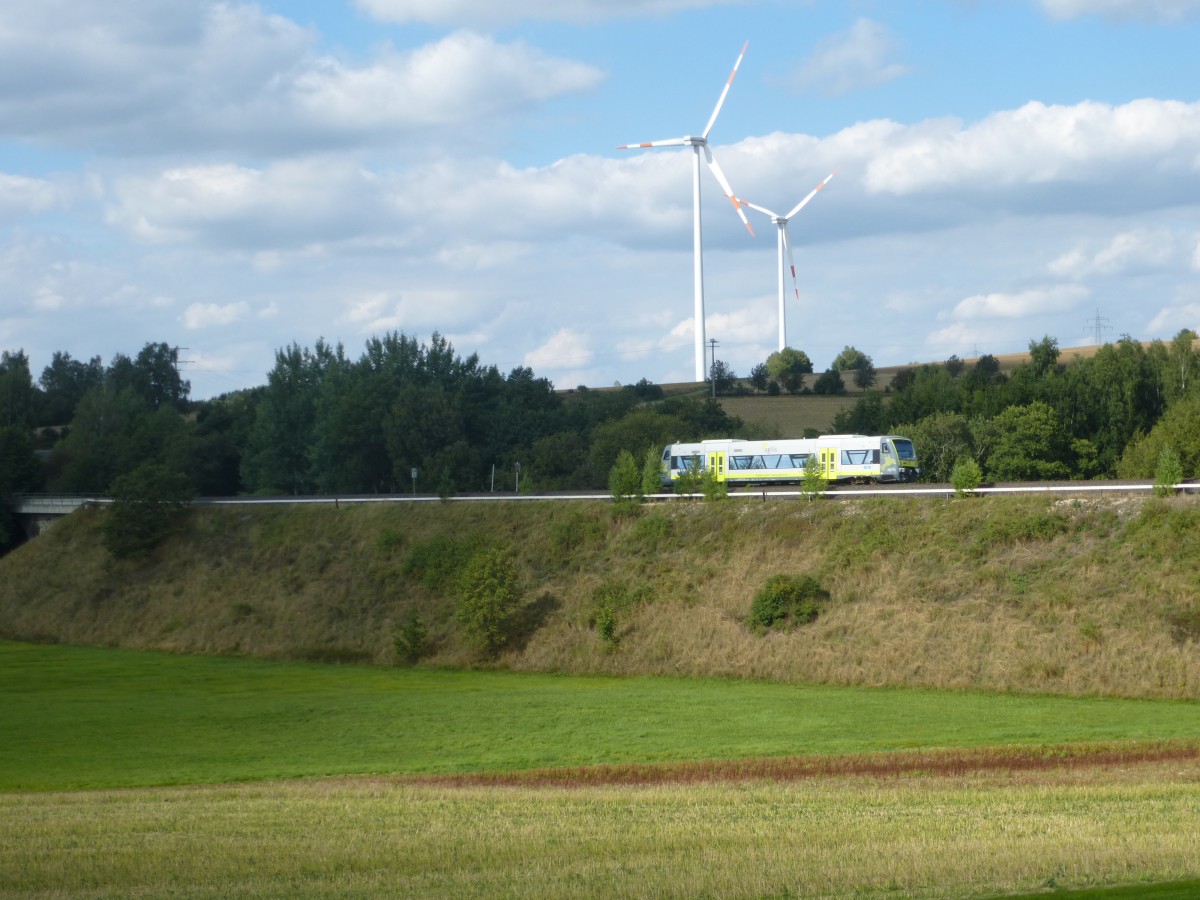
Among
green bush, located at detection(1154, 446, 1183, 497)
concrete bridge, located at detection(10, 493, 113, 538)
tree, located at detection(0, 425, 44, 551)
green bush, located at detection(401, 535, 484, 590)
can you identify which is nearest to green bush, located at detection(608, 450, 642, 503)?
green bush, located at detection(401, 535, 484, 590)

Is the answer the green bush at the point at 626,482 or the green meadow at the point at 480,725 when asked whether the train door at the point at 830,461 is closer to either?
the green bush at the point at 626,482

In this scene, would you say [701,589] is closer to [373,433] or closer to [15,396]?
[373,433]

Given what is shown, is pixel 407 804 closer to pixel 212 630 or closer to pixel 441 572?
pixel 441 572

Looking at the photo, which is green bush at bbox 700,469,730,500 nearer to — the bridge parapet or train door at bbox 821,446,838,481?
train door at bbox 821,446,838,481

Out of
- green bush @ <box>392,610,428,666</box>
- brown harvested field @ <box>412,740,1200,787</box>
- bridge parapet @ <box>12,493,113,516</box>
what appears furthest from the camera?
bridge parapet @ <box>12,493,113,516</box>

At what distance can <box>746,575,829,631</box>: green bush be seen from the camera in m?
48.7

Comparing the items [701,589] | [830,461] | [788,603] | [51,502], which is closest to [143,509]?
[51,502]

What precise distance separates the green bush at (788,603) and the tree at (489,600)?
11.0 metres

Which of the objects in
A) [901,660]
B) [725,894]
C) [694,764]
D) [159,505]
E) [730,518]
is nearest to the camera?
[725,894]

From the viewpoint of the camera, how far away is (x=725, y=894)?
13883 millimetres

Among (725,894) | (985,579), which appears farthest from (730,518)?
(725,894)

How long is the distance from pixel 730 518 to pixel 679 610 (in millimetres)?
6325

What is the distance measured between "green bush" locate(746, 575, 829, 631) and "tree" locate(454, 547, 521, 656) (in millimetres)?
10997

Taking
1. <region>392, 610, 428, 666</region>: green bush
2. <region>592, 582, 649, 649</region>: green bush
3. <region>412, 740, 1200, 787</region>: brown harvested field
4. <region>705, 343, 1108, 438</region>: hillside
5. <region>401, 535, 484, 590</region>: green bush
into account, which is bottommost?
<region>392, 610, 428, 666</region>: green bush
